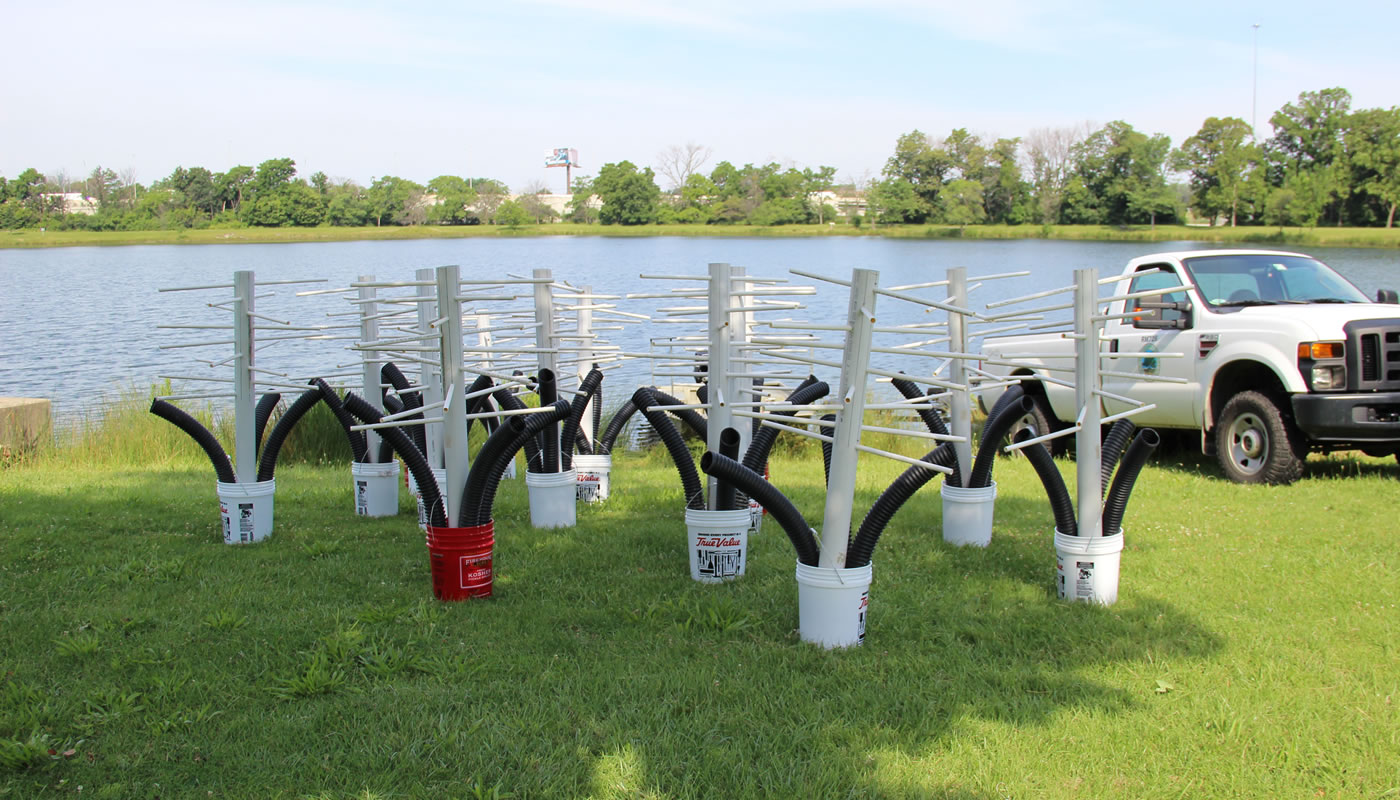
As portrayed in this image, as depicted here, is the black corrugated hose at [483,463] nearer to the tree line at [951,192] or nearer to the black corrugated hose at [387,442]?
the black corrugated hose at [387,442]

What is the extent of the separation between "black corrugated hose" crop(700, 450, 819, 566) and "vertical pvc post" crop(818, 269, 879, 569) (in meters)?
0.07

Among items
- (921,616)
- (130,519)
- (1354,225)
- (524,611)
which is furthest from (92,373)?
(1354,225)

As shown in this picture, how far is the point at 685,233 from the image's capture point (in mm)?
72688

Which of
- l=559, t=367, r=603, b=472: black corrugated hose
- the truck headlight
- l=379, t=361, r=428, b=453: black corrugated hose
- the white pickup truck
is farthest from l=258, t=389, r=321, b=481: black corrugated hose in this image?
the truck headlight

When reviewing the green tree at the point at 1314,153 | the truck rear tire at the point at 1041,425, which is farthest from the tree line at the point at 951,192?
the truck rear tire at the point at 1041,425

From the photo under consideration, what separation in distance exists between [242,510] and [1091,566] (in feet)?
16.2

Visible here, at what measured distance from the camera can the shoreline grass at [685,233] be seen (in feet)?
181

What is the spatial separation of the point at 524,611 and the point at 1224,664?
3138 mm

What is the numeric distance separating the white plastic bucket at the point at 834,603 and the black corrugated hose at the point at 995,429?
1.24m

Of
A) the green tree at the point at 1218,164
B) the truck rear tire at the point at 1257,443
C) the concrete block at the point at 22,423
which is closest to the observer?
the truck rear tire at the point at 1257,443

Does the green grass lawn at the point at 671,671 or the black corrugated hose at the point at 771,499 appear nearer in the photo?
the green grass lawn at the point at 671,671

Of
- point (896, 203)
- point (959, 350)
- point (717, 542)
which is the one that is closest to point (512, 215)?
point (896, 203)

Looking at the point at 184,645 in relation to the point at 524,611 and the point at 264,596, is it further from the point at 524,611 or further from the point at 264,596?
the point at 524,611

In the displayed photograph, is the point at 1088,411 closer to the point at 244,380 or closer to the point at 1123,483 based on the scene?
the point at 1123,483
